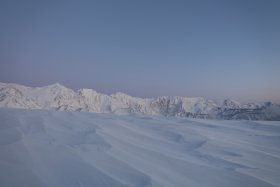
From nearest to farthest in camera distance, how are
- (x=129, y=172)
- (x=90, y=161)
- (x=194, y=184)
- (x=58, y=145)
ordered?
1. (x=194, y=184)
2. (x=129, y=172)
3. (x=90, y=161)
4. (x=58, y=145)

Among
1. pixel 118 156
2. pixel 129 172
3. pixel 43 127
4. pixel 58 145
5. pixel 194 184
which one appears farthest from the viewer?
pixel 43 127

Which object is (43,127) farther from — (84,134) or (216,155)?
(216,155)

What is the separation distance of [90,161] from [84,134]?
1341 millimetres

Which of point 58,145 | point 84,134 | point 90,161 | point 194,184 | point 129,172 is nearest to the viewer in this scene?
point 194,184

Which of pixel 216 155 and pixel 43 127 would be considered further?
pixel 43 127

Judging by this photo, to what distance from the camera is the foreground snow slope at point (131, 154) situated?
3081 millimetres

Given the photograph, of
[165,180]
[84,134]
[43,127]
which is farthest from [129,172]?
[43,127]

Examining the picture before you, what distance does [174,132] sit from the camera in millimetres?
5246

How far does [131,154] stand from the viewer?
3.92 metres

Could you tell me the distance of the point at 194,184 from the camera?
3033mm

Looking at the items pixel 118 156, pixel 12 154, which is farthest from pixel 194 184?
pixel 12 154

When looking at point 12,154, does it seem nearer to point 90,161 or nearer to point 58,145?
point 58,145

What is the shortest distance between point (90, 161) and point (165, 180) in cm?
93

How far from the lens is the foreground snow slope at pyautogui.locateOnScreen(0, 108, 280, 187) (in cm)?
308
